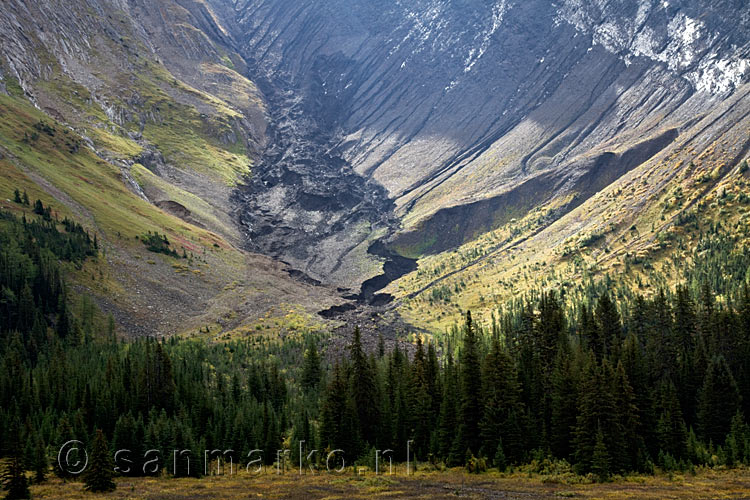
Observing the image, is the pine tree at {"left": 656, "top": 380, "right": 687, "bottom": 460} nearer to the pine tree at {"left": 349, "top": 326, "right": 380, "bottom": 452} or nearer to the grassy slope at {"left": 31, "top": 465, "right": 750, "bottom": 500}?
the grassy slope at {"left": 31, "top": 465, "right": 750, "bottom": 500}

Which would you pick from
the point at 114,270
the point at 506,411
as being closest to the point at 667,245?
the point at 506,411

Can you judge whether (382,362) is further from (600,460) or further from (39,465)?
(39,465)

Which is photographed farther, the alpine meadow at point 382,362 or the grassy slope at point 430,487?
the alpine meadow at point 382,362

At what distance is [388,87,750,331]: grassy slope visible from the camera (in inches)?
5920

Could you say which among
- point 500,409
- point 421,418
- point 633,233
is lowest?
point 421,418

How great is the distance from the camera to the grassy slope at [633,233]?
5920 inches

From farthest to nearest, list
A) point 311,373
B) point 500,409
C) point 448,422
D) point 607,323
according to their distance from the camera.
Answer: point 311,373, point 607,323, point 448,422, point 500,409

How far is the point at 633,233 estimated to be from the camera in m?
165

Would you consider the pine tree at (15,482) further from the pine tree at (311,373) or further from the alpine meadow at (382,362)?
the pine tree at (311,373)

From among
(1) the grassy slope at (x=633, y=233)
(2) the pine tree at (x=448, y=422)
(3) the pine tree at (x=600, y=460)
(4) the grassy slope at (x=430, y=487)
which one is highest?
(1) the grassy slope at (x=633, y=233)

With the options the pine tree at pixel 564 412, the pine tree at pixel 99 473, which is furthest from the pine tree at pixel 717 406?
the pine tree at pixel 99 473

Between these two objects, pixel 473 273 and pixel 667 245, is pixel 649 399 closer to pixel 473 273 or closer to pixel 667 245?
pixel 667 245

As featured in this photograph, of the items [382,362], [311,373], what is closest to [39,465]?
[382,362]

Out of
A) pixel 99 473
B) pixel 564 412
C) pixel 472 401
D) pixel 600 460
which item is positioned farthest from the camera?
pixel 472 401
